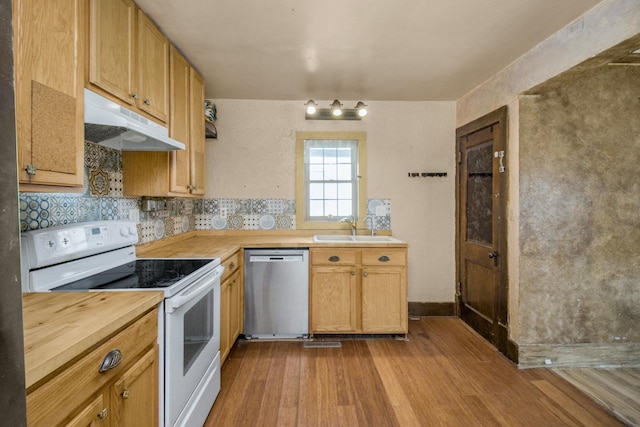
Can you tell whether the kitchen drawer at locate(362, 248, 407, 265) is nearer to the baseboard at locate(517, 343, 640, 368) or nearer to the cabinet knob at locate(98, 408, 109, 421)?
the baseboard at locate(517, 343, 640, 368)

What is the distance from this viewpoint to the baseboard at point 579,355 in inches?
93.4

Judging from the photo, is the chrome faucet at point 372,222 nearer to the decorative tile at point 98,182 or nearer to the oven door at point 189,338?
the oven door at point 189,338

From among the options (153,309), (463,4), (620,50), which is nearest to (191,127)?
(153,309)

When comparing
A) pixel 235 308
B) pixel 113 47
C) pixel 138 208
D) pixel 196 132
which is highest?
pixel 113 47

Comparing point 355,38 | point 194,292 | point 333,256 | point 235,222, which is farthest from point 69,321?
point 235,222

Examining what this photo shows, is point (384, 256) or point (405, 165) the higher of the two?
point (405, 165)

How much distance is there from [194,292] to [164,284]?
0.53 feet

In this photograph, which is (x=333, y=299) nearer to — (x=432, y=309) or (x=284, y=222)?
(x=284, y=222)

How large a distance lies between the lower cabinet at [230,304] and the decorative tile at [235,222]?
2.31 feet

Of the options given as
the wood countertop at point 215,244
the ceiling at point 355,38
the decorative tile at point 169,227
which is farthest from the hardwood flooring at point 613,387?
the decorative tile at point 169,227

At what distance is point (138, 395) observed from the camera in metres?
1.12

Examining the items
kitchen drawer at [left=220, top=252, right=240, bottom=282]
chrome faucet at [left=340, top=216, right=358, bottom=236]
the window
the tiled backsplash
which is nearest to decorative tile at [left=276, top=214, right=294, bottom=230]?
the tiled backsplash

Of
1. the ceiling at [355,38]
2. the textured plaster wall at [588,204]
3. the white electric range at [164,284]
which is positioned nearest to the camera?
the white electric range at [164,284]

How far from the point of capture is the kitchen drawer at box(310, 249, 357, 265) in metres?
2.83
